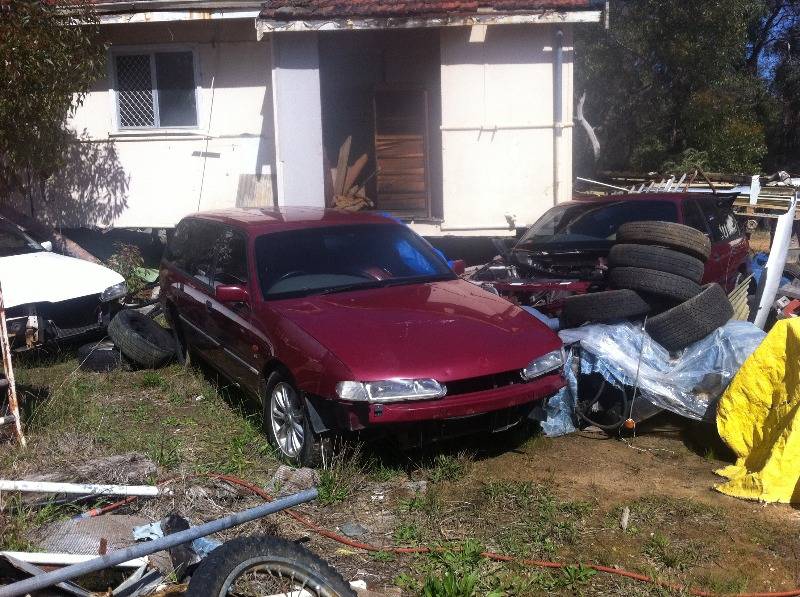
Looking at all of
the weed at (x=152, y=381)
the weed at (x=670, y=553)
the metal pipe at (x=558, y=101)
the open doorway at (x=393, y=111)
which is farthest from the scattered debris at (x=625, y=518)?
the open doorway at (x=393, y=111)

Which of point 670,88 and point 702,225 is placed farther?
point 670,88

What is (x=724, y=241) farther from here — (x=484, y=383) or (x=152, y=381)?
(x=152, y=381)

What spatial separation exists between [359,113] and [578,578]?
10750mm

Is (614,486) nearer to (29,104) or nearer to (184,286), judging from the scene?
(184,286)

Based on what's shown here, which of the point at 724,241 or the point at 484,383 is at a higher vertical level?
the point at 724,241

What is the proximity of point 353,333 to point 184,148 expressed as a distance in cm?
756

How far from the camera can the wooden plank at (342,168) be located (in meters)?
12.9

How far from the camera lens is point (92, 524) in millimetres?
4133

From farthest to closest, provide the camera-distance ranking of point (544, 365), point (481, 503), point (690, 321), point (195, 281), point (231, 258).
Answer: point (195, 281) < point (231, 258) < point (690, 321) < point (544, 365) < point (481, 503)

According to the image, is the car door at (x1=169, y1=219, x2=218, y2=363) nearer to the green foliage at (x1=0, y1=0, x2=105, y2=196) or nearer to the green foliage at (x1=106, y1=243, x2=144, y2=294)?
the green foliage at (x1=0, y1=0, x2=105, y2=196)

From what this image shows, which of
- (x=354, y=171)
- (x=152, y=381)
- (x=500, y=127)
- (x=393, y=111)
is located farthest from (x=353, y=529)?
(x=393, y=111)

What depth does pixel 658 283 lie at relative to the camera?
629 centimetres

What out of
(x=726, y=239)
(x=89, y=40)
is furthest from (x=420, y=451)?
(x=89, y=40)

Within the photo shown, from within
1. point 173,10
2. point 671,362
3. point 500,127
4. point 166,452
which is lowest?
point 166,452
